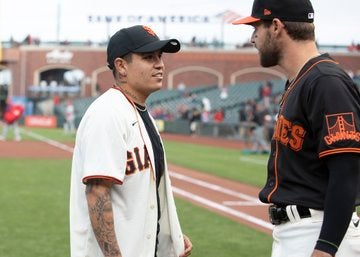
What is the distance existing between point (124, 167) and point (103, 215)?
0.25 m

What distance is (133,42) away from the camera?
352 cm

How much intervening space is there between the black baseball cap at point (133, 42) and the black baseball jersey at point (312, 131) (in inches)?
28.9

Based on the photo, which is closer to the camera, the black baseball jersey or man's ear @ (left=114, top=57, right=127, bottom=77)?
the black baseball jersey

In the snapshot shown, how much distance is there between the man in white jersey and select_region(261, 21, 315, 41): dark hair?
0.68m

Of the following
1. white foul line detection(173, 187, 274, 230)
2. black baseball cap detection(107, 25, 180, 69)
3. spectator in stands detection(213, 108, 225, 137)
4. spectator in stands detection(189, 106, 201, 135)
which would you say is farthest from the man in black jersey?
spectator in stands detection(189, 106, 201, 135)

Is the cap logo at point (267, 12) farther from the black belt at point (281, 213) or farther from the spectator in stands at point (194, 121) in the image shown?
the spectator in stands at point (194, 121)

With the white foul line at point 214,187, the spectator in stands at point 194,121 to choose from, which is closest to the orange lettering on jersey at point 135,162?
the white foul line at point 214,187

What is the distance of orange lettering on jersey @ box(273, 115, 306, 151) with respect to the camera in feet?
10.1

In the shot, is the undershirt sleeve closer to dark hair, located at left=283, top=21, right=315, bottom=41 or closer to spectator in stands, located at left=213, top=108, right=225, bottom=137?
dark hair, located at left=283, top=21, right=315, bottom=41

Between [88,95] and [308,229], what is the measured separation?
5475cm

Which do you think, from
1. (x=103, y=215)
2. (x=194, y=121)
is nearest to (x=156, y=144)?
(x=103, y=215)

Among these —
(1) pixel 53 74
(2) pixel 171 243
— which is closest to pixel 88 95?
(1) pixel 53 74

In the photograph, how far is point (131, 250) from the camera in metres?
3.36

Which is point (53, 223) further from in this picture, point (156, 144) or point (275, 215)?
point (275, 215)
